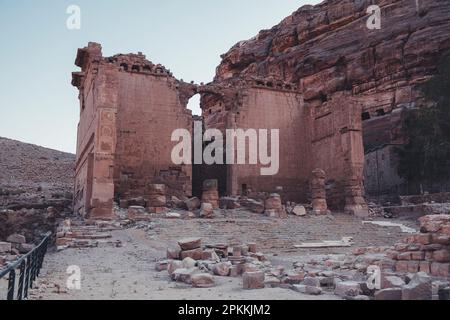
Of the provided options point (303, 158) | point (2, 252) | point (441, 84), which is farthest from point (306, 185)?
point (2, 252)

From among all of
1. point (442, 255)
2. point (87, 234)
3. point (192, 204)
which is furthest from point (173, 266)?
point (192, 204)

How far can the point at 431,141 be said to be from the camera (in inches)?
1004

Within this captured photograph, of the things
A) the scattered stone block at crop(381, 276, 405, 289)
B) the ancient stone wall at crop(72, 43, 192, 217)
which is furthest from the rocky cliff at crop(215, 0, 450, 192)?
the scattered stone block at crop(381, 276, 405, 289)

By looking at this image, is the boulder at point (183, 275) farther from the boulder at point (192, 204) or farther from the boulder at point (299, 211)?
the boulder at point (299, 211)

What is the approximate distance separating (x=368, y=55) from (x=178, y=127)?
23112 mm

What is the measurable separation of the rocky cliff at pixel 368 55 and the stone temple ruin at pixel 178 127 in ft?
30.4

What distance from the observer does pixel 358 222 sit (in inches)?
658

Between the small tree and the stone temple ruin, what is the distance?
8.19 m

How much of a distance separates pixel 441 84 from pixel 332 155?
1084 centimetres

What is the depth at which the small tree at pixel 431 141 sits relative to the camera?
25.0 meters

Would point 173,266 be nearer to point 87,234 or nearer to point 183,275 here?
point 183,275

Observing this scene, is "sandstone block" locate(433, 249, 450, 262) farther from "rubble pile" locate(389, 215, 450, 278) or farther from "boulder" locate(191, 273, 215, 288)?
"boulder" locate(191, 273, 215, 288)
